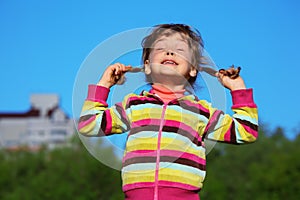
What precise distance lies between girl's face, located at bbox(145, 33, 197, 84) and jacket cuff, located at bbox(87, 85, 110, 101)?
0.63 ft

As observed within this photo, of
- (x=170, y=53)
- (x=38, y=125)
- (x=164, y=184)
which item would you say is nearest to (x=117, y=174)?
(x=170, y=53)

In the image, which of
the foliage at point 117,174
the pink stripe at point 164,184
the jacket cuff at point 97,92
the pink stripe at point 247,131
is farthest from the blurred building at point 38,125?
the pink stripe at point 164,184

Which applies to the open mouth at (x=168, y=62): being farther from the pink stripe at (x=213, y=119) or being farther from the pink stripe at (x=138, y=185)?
the pink stripe at (x=138, y=185)

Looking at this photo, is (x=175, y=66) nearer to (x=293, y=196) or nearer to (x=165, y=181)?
(x=165, y=181)

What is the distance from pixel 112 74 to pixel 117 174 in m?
38.0

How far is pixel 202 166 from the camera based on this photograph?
330 cm

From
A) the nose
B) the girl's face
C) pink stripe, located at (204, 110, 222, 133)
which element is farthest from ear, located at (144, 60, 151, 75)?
pink stripe, located at (204, 110, 222, 133)

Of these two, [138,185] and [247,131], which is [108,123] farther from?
[247,131]

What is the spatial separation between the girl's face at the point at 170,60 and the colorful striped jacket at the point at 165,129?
94mm

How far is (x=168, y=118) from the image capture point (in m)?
3.31

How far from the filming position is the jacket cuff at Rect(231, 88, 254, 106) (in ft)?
11.1

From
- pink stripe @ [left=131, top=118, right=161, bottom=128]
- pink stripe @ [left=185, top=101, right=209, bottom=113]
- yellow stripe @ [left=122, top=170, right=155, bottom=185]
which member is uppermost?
pink stripe @ [left=185, top=101, right=209, bottom=113]

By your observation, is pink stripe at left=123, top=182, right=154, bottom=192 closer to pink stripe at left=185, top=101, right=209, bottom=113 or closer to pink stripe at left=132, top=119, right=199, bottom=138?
pink stripe at left=132, top=119, right=199, bottom=138

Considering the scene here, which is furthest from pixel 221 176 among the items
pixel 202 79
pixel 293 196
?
pixel 202 79
